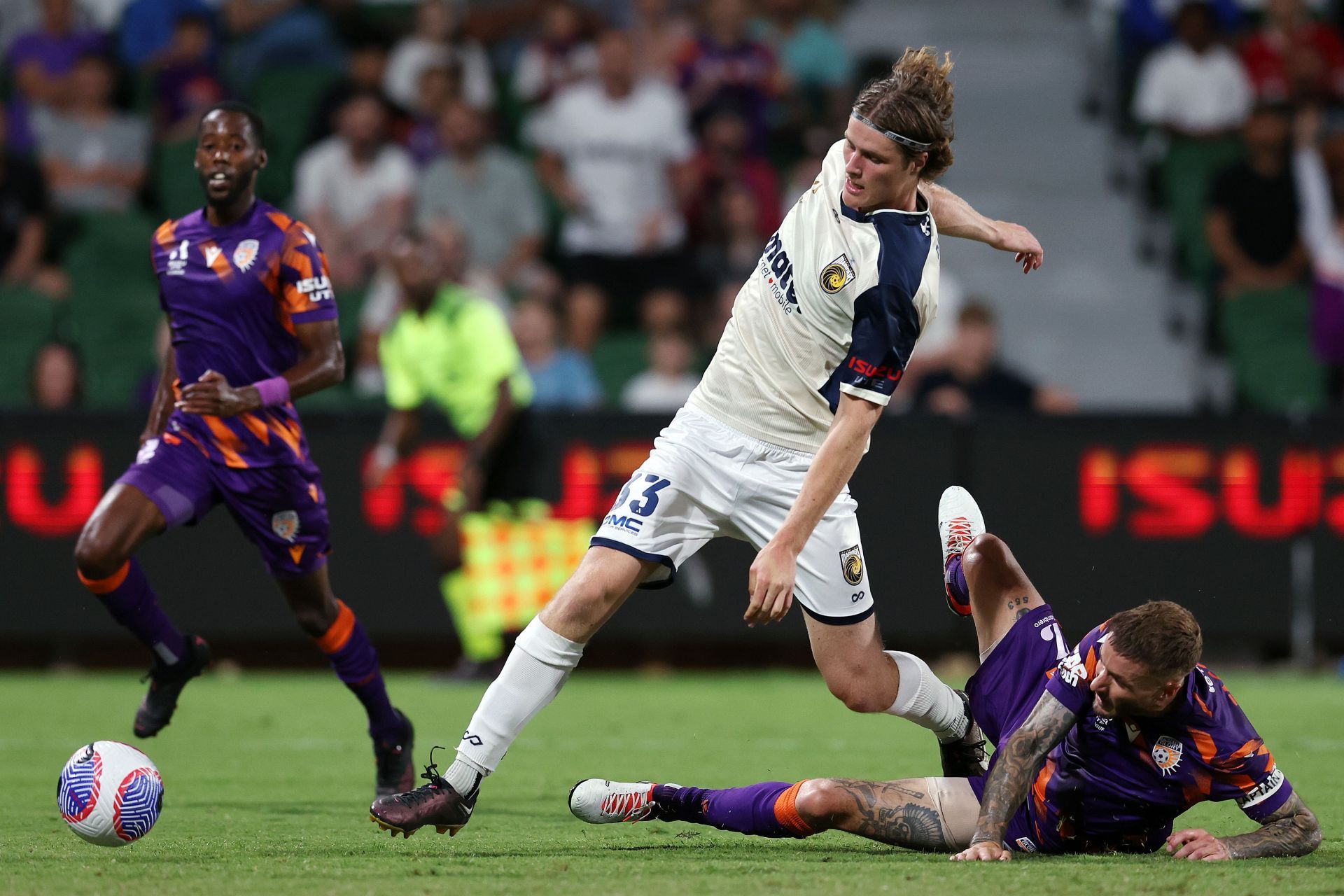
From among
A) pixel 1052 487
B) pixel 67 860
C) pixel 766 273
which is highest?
pixel 766 273

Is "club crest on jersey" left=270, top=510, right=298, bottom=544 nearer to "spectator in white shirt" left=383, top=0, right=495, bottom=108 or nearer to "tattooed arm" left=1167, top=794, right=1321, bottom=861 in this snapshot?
"tattooed arm" left=1167, top=794, right=1321, bottom=861

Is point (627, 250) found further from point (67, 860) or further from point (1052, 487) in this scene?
point (67, 860)

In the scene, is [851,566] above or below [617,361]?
above

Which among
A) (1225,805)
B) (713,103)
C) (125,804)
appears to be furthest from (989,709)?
(713,103)

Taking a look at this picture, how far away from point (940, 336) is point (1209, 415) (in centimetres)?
266

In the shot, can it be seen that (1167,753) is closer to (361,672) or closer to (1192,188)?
(361,672)

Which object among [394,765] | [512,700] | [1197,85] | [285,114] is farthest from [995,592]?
[1197,85]

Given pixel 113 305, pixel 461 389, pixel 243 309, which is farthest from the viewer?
pixel 113 305

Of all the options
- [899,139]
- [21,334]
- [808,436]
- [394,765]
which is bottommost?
[394,765]

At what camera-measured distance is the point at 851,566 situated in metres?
5.47

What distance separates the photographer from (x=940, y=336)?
13766 millimetres

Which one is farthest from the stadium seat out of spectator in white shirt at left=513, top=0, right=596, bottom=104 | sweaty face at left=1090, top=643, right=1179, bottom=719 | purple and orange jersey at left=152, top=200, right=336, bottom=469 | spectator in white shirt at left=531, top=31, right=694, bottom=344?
sweaty face at left=1090, top=643, right=1179, bottom=719

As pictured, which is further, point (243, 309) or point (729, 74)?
point (729, 74)

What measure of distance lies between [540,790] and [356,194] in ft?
25.3
